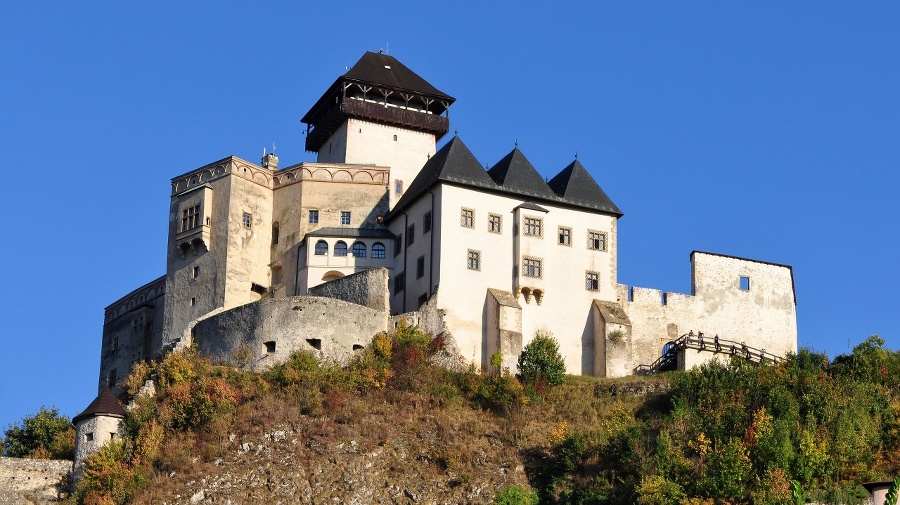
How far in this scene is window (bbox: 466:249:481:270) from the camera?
6881 cm

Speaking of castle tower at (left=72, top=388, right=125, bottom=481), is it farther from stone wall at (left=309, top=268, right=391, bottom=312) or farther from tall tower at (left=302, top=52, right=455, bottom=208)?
tall tower at (left=302, top=52, right=455, bottom=208)

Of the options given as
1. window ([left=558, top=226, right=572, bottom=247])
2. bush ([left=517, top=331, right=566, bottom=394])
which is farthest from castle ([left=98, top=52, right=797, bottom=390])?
bush ([left=517, top=331, right=566, bottom=394])

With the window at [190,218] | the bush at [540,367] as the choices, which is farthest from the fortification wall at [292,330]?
the window at [190,218]

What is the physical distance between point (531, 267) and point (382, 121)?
519 inches

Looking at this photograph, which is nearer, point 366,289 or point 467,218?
point 366,289

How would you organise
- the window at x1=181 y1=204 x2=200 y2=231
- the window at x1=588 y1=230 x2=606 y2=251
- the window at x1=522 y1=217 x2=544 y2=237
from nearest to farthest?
the window at x1=522 y1=217 x2=544 y2=237, the window at x1=588 y1=230 x2=606 y2=251, the window at x1=181 y1=204 x2=200 y2=231

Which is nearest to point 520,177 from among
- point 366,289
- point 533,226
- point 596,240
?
point 533,226

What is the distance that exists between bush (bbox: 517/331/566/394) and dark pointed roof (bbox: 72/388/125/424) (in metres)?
15.3

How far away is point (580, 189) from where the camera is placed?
7275 cm

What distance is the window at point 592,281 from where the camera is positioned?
7046 centimetres

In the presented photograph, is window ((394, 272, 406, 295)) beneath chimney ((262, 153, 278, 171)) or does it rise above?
beneath

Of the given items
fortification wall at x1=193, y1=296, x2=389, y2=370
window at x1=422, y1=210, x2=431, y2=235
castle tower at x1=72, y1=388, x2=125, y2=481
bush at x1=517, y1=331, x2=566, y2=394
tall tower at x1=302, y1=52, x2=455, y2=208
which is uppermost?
tall tower at x1=302, y1=52, x2=455, y2=208

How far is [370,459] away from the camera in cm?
5903

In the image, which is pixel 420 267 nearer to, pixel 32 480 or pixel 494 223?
pixel 494 223
